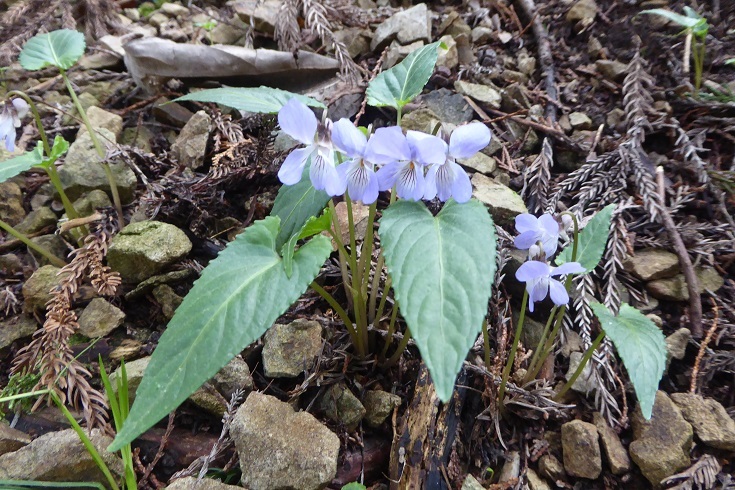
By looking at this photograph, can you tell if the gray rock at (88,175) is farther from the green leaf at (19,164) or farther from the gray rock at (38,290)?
the gray rock at (38,290)

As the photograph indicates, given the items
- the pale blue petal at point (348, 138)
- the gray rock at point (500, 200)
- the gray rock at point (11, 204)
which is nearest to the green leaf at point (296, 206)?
the pale blue petal at point (348, 138)

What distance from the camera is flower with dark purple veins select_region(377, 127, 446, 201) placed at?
1289mm

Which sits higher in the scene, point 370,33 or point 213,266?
point 370,33

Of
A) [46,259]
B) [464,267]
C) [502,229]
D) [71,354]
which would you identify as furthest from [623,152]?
[46,259]

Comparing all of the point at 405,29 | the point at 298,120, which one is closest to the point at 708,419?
the point at 298,120

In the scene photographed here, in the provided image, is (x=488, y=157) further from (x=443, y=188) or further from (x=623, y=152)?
(x=443, y=188)

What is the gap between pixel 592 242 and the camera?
5.05 ft

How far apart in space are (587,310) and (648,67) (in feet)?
5.22

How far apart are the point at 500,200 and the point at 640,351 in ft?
2.67

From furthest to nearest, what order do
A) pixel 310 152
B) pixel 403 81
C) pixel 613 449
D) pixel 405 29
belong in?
1. pixel 405 29
2. pixel 403 81
3. pixel 613 449
4. pixel 310 152

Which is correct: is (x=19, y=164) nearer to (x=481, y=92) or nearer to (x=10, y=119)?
(x=10, y=119)

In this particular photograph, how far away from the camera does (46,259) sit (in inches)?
81.6

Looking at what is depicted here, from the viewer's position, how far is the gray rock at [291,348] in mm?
1625

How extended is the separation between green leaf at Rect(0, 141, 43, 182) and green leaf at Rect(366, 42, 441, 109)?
136 cm
